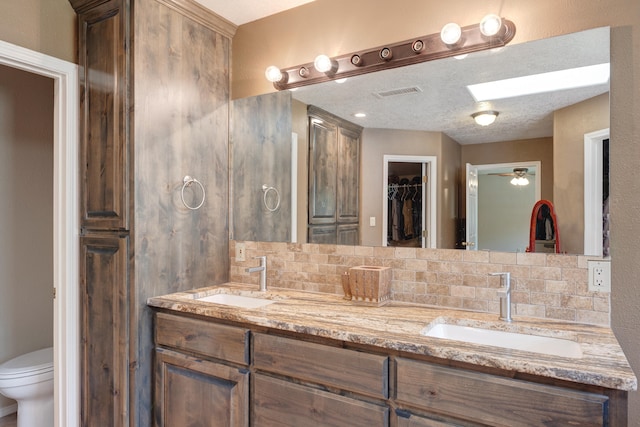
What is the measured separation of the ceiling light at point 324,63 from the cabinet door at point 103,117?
0.96 meters

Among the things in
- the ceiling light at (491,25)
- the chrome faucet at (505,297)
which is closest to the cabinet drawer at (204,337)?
the chrome faucet at (505,297)

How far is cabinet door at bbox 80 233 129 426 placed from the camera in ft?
6.43

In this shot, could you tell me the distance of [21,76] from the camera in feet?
9.67

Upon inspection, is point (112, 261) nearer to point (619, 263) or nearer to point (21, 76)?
point (21, 76)

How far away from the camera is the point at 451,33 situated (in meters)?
1.66

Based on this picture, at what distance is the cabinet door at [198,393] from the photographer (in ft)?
5.51

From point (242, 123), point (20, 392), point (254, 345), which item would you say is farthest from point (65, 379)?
point (242, 123)

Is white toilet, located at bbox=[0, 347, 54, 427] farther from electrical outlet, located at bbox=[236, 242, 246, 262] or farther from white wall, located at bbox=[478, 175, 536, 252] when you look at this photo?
white wall, located at bbox=[478, 175, 536, 252]

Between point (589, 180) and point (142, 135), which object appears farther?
point (142, 135)

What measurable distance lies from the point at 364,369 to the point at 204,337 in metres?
0.80

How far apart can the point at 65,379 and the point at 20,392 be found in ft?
1.41

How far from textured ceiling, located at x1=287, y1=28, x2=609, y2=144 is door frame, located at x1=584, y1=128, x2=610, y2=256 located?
6.2 inches


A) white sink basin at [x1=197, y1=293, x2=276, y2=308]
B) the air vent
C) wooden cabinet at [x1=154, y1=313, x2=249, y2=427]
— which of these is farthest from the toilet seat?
the air vent

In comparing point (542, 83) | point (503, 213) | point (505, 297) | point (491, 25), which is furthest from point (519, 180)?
point (491, 25)
